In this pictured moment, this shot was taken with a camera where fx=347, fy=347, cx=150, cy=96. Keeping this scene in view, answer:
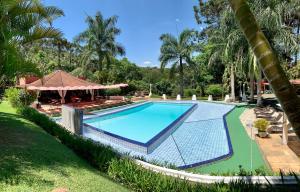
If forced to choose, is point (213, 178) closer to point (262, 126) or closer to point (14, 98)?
point (262, 126)

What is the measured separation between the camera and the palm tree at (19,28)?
9.15 meters

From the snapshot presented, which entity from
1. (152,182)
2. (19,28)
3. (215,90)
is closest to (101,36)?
(215,90)

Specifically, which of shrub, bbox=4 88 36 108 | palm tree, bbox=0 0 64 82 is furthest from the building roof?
palm tree, bbox=0 0 64 82

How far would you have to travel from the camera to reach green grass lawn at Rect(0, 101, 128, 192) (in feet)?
18.7

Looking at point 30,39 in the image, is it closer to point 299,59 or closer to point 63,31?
point 63,31

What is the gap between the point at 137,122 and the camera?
73.8 feet

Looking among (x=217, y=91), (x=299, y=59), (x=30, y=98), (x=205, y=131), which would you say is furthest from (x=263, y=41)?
(x=217, y=91)

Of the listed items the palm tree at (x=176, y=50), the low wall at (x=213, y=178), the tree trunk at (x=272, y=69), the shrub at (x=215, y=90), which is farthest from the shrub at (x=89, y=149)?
the shrub at (x=215, y=90)

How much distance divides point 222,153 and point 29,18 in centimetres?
789

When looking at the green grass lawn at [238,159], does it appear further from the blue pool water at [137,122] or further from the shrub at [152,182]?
the blue pool water at [137,122]

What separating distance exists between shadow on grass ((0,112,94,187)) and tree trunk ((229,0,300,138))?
405 centimetres

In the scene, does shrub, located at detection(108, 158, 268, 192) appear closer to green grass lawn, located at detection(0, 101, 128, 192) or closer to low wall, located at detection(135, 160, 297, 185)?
low wall, located at detection(135, 160, 297, 185)

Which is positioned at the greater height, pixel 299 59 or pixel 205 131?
pixel 299 59

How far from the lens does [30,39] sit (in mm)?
11016
